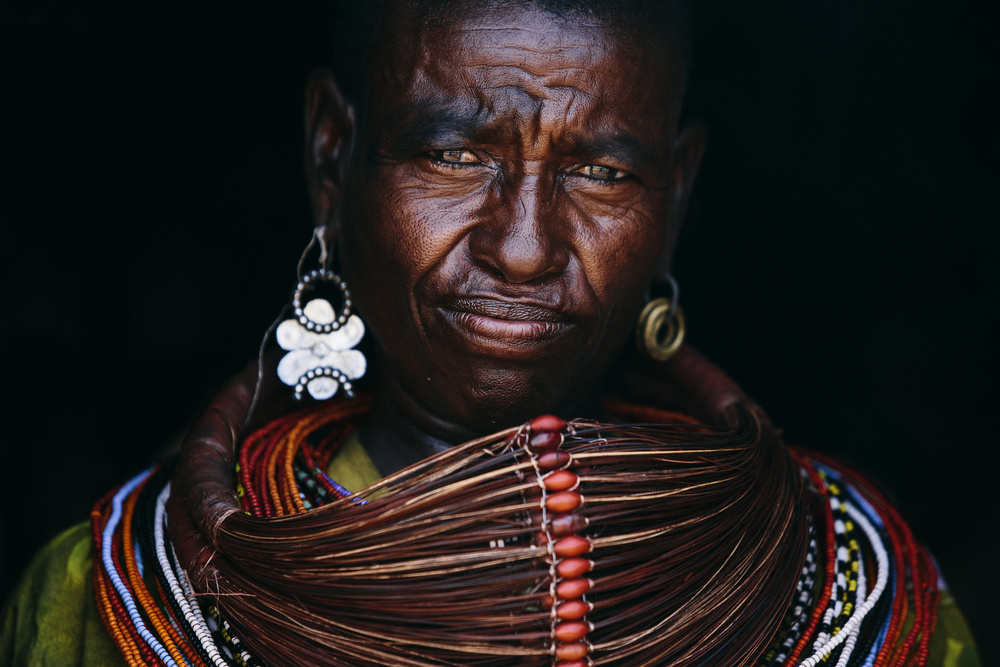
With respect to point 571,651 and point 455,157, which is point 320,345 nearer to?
point 455,157

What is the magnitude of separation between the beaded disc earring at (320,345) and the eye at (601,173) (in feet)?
2.15

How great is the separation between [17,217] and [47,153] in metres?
0.22

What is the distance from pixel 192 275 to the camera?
3.30 m

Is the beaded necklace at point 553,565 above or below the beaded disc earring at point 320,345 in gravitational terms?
below

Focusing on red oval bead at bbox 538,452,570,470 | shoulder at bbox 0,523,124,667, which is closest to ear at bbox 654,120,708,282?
red oval bead at bbox 538,452,570,470

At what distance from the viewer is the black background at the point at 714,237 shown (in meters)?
2.95

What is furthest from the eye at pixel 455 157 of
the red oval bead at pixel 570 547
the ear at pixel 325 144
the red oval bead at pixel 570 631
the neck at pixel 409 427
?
the red oval bead at pixel 570 631

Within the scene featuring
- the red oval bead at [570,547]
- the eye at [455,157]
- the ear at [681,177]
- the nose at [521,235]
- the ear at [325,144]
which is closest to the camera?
the red oval bead at [570,547]

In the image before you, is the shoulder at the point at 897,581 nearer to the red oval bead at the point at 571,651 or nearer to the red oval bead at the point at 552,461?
the red oval bead at the point at 571,651

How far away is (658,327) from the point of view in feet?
8.16

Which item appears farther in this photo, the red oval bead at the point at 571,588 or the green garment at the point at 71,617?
the green garment at the point at 71,617

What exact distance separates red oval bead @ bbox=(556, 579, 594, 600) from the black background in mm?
1767

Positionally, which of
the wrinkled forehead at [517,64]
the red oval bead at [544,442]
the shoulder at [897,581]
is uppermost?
the wrinkled forehead at [517,64]

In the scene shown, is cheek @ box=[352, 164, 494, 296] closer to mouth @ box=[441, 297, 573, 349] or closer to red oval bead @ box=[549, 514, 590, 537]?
mouth @ box=[441, 297, 573, 349]
